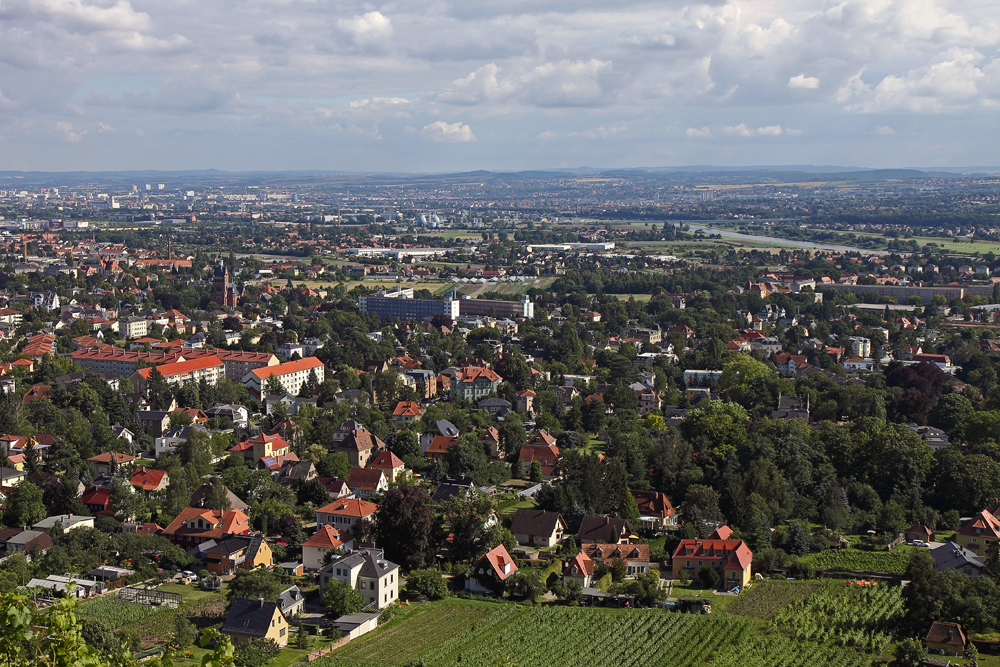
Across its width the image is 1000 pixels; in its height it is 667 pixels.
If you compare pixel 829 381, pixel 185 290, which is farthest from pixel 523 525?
pixel 185 290

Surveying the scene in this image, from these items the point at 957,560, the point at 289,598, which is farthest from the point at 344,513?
the point at 957,560

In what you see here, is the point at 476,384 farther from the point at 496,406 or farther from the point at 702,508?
the point at 702,508

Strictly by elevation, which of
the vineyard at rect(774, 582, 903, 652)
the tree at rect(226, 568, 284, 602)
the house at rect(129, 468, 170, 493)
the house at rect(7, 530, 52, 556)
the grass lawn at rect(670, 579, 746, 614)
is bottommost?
the grass lawn at rect(670, 579, 746, 614)

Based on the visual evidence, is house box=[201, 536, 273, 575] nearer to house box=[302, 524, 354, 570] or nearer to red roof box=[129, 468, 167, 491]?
house box=[302, 524, 354, 570]

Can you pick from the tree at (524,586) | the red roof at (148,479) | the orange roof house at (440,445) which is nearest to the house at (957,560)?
the tree at (524,586)

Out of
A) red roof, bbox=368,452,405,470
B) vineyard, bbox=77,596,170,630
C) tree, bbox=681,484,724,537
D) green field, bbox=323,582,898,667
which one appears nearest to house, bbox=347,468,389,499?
red roof, bbox=368,452,405,470

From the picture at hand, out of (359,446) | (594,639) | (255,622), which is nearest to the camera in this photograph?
(255,622)
